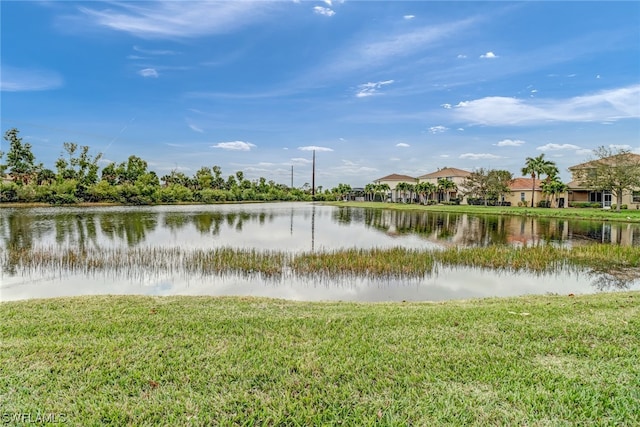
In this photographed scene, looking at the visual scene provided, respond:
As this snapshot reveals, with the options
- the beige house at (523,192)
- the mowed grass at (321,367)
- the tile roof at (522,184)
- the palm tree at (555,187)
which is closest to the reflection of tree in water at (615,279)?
the mowed grass at (321,367)

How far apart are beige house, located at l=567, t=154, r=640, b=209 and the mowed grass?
144 feet

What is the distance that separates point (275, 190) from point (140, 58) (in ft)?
224

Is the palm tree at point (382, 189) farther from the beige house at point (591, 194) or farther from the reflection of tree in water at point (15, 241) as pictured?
the reflection of tree in water at point (15, 241)

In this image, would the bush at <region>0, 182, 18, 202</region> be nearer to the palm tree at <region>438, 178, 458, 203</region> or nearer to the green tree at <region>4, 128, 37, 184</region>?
the green tree at <region>4, 128, 37, 184</region>

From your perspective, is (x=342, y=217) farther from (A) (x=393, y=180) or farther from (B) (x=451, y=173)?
(A) (x=393, y=180)

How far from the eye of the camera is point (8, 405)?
2.81 metres

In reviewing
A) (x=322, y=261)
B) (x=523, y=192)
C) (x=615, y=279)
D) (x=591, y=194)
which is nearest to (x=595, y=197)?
(x=591, y=194)

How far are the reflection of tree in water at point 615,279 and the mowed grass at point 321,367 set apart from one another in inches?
210

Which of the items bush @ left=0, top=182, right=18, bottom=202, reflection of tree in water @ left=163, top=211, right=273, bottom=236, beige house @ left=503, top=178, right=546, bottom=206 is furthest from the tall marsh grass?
bush @ left=0, top=182, right=18, bottom=202

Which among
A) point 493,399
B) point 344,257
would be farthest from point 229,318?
point 344,257

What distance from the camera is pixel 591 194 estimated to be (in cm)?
4466

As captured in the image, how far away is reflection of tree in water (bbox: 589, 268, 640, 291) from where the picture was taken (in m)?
9.47

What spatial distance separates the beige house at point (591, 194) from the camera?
38.9 meters

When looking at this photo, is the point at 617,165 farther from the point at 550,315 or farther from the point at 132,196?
the point at 132,196
